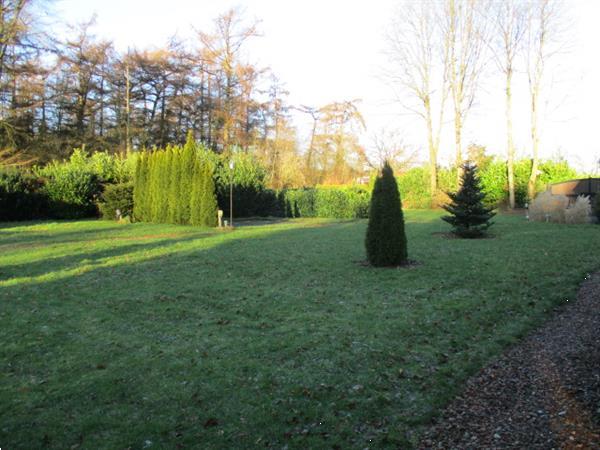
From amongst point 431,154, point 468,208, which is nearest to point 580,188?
point 468,208

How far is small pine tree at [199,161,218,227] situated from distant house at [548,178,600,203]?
14.2m

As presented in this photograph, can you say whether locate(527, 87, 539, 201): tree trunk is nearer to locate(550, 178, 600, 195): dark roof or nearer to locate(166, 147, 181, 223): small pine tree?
locate(550, 178, 600, 195): dark roof

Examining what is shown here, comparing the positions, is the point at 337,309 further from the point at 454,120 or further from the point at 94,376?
the point at 454,120

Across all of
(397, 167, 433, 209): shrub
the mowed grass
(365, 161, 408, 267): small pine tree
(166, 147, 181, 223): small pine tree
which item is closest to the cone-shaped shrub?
(166, 147, 181, 223): small pine tree

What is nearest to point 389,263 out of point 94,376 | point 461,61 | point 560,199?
point 94,376

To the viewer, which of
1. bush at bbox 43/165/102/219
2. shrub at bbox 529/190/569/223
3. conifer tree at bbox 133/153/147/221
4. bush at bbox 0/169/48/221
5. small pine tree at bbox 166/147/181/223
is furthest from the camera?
bush at bbox 43/165/102/219

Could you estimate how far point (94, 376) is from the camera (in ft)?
12.6

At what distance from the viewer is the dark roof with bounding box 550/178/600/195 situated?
17.5 meters

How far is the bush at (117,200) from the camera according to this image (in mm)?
22375

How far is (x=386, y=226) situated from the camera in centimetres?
862

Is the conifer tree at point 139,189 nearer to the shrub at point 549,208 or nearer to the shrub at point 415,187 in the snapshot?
the shrub at point 415,187

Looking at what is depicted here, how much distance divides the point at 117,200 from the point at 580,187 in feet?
68.9

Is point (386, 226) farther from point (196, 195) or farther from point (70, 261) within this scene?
point (196, 195)

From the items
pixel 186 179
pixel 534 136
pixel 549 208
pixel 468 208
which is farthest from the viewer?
pixel 534 136
